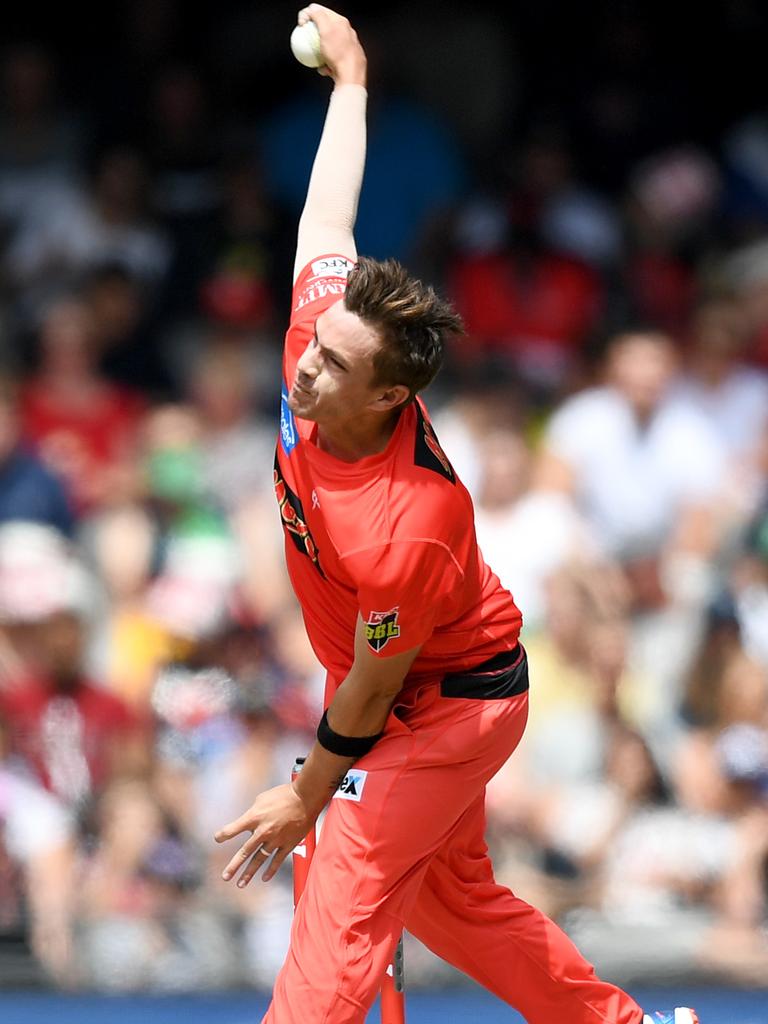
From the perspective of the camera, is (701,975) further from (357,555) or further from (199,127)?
(199,127)

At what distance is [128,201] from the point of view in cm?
842

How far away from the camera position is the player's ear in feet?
12.5

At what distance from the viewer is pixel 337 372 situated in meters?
3.77

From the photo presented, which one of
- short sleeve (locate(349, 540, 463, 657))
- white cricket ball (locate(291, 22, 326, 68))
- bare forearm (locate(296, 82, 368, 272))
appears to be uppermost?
white cricket ball (locate(291, 22, 326, 68))

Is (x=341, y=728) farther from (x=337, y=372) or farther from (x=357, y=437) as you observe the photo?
(x=337, y=372)

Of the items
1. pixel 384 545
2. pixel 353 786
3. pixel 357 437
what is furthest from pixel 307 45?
pixel 353 786

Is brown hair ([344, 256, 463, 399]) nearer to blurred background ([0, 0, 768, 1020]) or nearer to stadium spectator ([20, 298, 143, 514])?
blurred background ([0, 0, 768, 1020])

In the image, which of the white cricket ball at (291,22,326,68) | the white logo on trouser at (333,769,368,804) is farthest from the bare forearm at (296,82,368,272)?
the white logo on trouser at (333,769,368,804)

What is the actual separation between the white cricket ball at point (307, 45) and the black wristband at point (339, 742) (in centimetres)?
152

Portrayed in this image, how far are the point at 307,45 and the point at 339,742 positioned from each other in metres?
1.61

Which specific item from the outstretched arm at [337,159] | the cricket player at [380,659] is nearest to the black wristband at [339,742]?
the cricket player at [380,659]

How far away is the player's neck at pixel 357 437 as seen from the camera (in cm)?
387

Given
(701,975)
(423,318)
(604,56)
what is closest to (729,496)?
(701,975)

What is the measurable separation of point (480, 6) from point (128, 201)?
213cm
